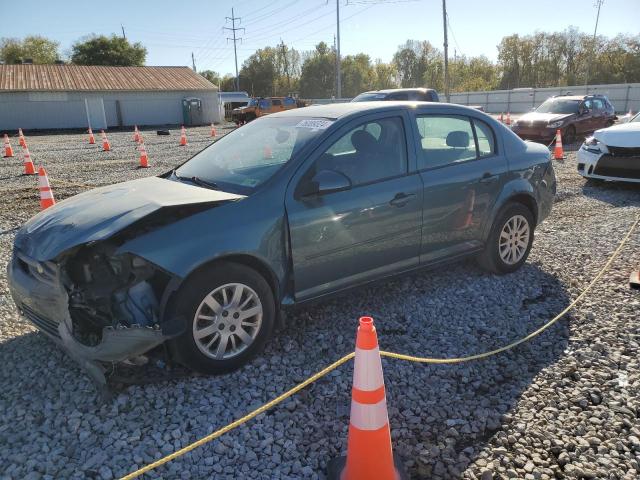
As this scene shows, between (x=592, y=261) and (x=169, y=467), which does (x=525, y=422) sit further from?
(x=592, y=261)

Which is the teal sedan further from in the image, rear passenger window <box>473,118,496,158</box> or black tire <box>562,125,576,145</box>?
black tire <box>562,125,576,145</box>

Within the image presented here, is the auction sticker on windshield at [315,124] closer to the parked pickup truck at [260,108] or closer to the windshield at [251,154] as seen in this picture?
the windshield at [251,154]

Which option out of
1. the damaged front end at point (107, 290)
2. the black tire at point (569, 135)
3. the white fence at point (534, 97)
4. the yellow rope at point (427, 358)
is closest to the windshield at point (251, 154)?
the damaged front end at point (107, 290)

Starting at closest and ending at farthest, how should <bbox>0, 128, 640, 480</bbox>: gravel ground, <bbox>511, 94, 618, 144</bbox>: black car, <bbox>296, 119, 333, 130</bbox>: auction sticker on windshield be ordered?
<bbox>0, 128, 640, 480</bbox>: gravel ground
<bbox>296, 119, 333, 130</bbox>: auction sticker on windshield
<bbox>511, 94, 618, 144</bbox>: black car

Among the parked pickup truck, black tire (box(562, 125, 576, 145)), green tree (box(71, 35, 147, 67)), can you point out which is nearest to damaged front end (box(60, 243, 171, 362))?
black tire (box(562, 125, 576, 145))

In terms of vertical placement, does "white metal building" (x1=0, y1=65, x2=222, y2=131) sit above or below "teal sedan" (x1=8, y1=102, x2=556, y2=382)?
above

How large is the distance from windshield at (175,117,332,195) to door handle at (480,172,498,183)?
1.65 meters

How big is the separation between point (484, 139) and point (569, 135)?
13504mm

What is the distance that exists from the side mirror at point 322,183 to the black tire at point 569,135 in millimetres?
14994

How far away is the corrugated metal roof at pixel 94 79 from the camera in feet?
113

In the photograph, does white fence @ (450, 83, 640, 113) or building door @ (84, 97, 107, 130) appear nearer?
building door @ (84, 97, 107, 130)

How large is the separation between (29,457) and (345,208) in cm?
250

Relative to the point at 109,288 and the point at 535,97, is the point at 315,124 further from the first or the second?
the point at 535,97

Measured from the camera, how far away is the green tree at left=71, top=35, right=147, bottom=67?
53406 millimetres
